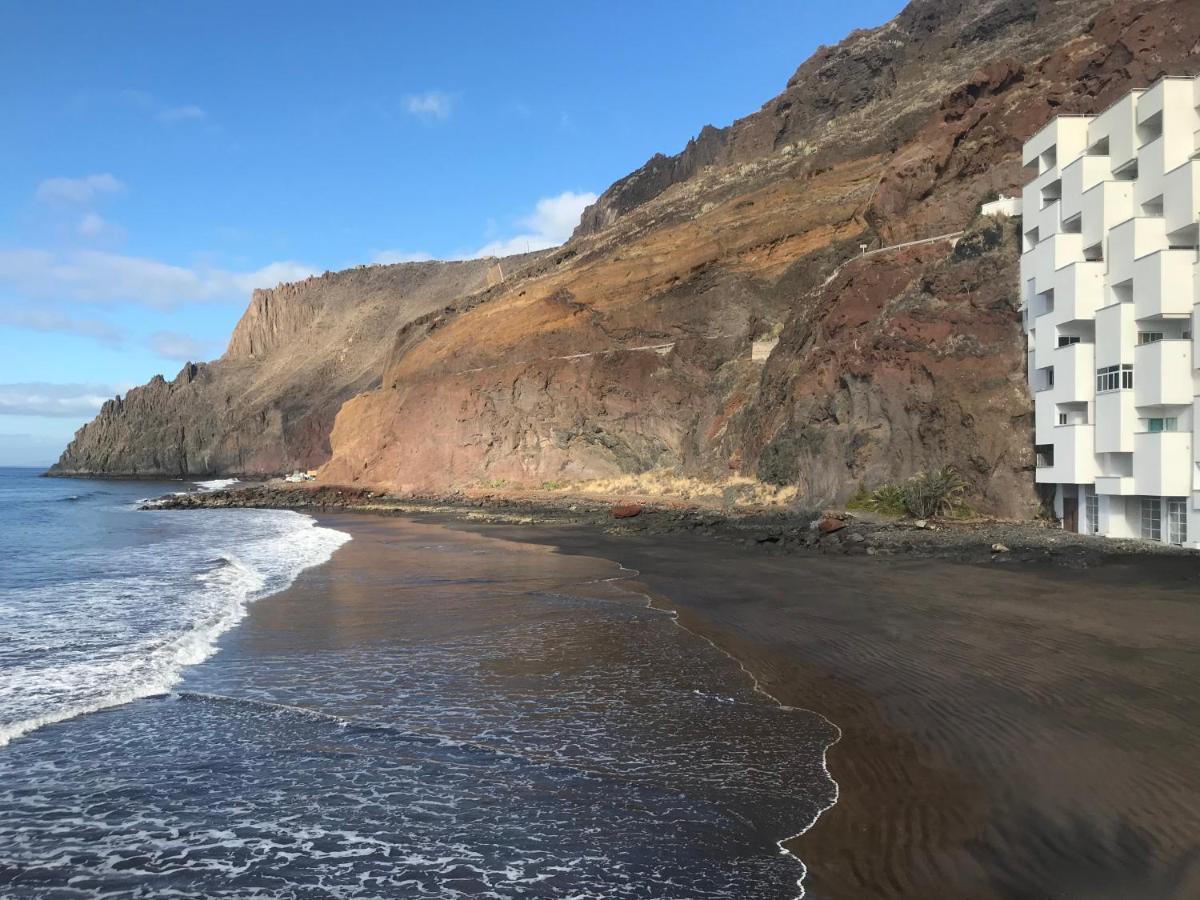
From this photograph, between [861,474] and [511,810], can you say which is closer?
[511,810]

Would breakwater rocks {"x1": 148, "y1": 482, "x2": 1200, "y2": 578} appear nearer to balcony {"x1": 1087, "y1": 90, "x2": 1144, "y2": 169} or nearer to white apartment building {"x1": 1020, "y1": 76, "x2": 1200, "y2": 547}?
white apartment building {"x1": 1020, "y1": 76, "x2": 1200, "y2": 547}

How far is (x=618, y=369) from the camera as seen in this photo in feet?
156

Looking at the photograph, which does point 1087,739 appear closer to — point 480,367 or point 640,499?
point 640,499

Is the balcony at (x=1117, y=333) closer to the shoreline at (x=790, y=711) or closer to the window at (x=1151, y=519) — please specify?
the window at (x=1151, y=519)

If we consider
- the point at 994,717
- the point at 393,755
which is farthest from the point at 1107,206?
the point at 393,755

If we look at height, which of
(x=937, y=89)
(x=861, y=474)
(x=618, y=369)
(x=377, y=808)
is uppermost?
(x=937, y=89)

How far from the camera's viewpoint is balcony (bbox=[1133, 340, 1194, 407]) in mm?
17859

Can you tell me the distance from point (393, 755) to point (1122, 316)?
1935cm

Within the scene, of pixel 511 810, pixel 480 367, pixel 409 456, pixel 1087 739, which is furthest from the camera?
pixel 409 456

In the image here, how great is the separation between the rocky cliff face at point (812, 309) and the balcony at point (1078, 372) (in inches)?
113

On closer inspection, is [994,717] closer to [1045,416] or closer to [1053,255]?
[1045,416]

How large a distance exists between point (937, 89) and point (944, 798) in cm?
5077

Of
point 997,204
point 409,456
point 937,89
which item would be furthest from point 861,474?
point 409,456

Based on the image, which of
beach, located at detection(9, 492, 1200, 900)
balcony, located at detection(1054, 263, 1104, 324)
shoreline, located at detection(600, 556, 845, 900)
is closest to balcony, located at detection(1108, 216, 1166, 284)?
balcony, located at detection(1054, 263, 1104, 324)
